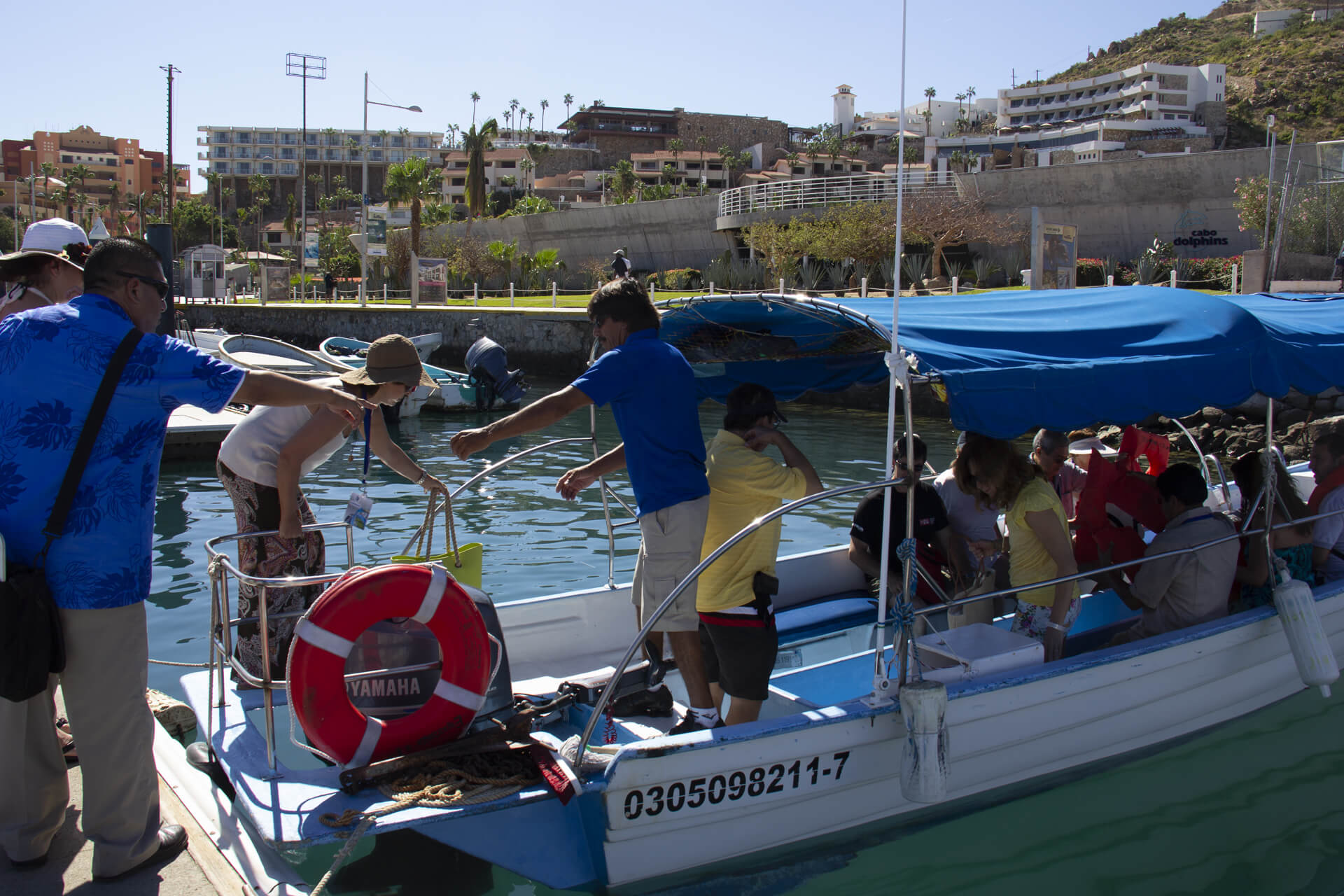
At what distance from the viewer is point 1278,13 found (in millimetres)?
116750

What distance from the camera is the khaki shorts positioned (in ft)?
13.3

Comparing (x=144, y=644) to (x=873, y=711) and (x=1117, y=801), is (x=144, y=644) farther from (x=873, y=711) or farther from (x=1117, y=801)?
(x=1117, y=801)

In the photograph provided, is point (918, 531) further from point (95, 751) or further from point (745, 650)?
point (95, 751)

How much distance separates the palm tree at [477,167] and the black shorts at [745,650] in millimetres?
58429

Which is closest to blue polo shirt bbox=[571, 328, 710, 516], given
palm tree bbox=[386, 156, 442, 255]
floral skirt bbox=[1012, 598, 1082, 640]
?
floral skirt bbox=[1012, 598, 1082, 640]

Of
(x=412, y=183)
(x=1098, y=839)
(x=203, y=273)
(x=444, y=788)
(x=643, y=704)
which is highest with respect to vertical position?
(x=412, y=183)

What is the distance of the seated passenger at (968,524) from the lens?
6211mm

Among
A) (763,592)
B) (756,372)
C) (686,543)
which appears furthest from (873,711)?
(756,372)

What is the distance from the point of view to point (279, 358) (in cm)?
1927

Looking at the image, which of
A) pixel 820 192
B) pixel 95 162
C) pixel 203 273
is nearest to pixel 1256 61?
pixel 820 192

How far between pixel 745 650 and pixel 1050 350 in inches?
88.9

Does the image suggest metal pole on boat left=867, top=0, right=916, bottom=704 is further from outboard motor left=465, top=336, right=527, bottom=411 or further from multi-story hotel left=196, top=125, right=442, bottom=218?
multi-story hotel left=196, top=125, right=442, bottom=218

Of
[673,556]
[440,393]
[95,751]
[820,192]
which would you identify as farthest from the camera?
[820,192]

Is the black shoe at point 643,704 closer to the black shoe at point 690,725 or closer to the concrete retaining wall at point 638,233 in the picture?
the black shoe at point 690,725
